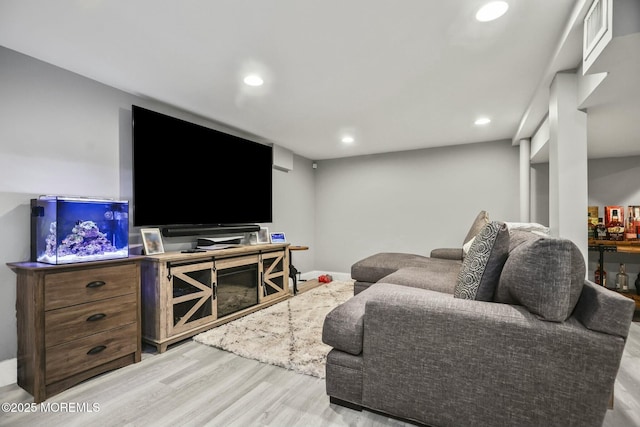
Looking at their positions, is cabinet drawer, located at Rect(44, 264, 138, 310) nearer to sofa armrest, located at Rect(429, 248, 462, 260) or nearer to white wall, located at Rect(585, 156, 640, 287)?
sofa armrest, located at Rect(429, 248, 462, 260)

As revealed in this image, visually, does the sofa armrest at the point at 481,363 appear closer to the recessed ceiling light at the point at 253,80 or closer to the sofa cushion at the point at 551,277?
the sofa cushion at the point at 551,277

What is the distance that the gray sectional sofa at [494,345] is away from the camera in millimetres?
1084

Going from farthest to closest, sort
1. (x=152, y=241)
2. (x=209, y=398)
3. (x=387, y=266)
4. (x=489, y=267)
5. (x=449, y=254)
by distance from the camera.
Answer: (x=449, y=254)
(x=387, y=266)
(x=152, y=241)
(x=209, y=398)
(x=489, y=267)

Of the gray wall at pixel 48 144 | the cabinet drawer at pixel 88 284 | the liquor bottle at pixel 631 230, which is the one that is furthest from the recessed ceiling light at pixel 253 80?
the liquor bottle at pixel 631 230

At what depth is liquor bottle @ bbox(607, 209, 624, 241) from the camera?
11.4 feet

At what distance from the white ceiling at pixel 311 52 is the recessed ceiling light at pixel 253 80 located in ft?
0.20

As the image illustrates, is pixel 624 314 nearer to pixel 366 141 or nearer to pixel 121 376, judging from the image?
pixel 121 376

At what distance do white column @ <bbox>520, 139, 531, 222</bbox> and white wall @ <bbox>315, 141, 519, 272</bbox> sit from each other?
0.26 m

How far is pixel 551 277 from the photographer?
1.14 metres

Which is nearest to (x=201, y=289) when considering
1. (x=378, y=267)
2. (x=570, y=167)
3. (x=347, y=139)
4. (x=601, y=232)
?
(x=378, y=267)

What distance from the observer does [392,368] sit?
1376 mm

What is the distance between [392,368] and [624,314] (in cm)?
91

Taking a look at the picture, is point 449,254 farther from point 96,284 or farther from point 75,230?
point 75,230

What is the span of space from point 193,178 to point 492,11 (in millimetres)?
2748
